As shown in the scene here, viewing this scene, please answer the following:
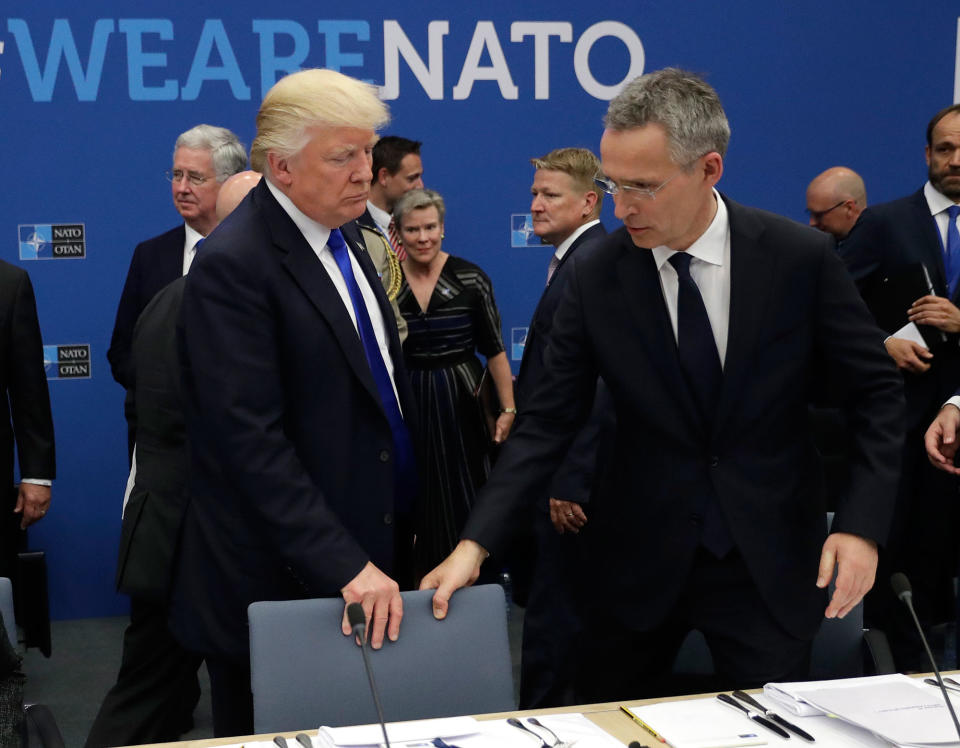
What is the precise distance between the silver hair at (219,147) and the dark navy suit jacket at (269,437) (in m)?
1.84

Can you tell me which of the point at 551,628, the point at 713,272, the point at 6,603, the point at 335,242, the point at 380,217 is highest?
the point at 380,217

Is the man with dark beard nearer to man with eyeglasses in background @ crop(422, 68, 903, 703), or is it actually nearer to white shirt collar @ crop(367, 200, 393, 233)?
man with eyeglasses in background @ crop(422, 68, 903, 703)

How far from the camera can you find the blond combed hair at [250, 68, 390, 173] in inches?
84.6

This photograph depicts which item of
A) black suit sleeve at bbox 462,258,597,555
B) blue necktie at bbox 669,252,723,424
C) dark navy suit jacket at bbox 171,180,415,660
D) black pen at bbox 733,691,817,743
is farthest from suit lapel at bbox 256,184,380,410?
black pen at bbox 733,691,817,743

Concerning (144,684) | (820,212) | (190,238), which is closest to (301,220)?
(144,684)

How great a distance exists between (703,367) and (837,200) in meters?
3.59

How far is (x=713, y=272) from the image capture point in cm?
223

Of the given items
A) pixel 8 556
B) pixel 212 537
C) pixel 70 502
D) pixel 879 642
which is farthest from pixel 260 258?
pixel 70 502

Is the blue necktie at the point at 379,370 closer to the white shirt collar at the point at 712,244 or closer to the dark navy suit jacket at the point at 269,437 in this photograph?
the dark navy suit jacket at the point at 269,437

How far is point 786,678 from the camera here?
2.21m

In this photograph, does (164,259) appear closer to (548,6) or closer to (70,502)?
(70,502)

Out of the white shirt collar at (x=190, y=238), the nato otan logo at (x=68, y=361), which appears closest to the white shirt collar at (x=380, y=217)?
the white shirt collar at (x=190, y=238)

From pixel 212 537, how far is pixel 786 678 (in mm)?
1141

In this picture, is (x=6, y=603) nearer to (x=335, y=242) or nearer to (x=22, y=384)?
(x=335, y=242)
